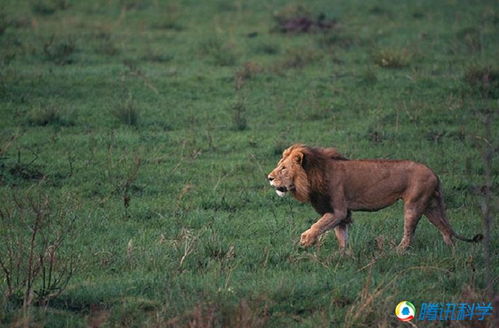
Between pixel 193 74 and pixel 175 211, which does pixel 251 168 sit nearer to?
pixel 175 211

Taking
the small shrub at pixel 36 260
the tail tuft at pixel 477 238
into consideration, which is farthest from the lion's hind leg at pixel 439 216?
the small shrub at pixel 36 260

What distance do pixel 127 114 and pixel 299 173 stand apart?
17.0 ft

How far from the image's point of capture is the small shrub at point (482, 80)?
1409cm

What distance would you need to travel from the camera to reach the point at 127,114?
12914mm

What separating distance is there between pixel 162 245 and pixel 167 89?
690 centimetres

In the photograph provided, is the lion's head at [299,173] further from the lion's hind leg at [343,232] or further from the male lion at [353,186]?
the lion's hind leg at [343,232]

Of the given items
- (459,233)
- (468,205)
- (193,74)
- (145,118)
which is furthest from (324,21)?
(459,233)

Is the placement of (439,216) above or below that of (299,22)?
above

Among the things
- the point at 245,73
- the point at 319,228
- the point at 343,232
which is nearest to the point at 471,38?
the point at 245,73

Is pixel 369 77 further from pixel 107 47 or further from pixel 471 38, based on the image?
pixel 107 47

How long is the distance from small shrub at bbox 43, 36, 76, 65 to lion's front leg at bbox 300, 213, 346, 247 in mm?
9162

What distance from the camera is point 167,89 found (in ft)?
48.0

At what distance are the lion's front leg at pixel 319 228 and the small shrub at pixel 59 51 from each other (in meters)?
9.16

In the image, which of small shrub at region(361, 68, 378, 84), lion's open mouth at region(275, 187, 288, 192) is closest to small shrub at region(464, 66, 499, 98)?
small shrub at region(361, 68, 378, 84)
